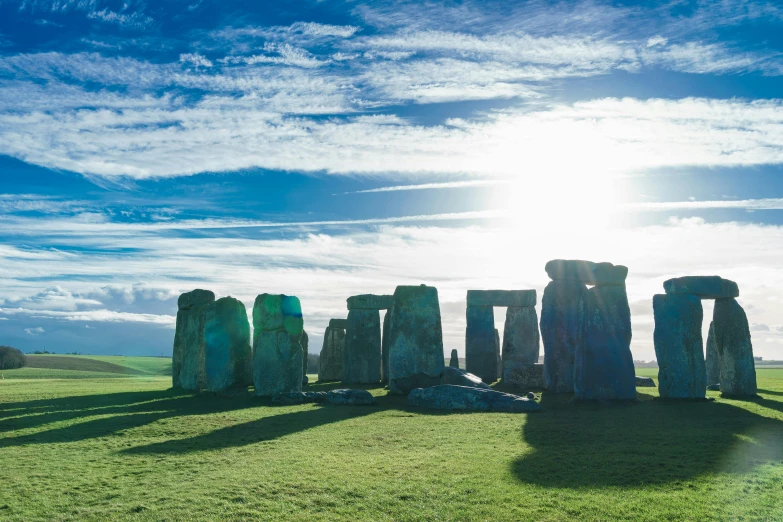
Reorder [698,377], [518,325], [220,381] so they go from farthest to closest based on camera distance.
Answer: [518,325], [220,381], [698,377]

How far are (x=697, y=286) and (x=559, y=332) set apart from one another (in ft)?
14.4

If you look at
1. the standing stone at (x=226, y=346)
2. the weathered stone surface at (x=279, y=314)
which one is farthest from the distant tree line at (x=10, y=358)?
the weathered stone surface at (x=279, y=314)

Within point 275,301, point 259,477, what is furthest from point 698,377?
point 259,477

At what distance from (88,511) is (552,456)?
19.9 ft

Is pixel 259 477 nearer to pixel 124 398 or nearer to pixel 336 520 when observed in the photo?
pixel 336 520

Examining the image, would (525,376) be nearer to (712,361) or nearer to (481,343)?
(481,343)

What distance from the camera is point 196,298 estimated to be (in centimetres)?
2234

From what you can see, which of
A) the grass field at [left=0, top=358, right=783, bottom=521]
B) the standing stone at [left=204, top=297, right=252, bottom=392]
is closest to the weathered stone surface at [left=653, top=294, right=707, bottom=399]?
the grass field at [left=0, top=358, right=783, bottom=521]

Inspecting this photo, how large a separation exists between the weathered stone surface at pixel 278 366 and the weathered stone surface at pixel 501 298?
1039 cm

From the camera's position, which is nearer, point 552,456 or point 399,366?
point 552,456

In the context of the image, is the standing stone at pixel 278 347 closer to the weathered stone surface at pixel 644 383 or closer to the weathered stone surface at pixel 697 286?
the weathered stone surface at pixel 697 286

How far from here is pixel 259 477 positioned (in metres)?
8.30

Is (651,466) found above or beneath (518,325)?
beneath

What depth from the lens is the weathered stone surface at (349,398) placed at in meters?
16.5
